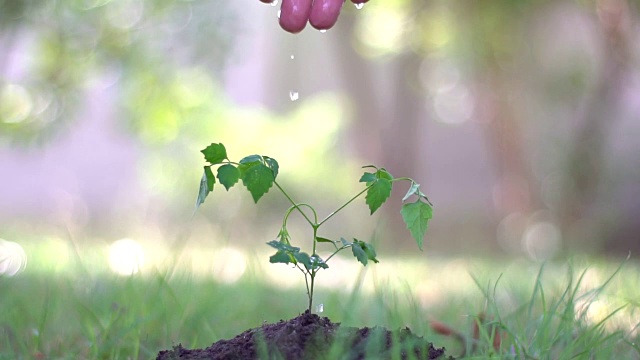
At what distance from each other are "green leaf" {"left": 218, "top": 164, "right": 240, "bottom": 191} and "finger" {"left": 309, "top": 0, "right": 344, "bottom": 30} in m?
0.37

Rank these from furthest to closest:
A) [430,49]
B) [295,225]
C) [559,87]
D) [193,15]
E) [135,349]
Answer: [295,225], [559,87], [430,49], [193,15], [135,349]

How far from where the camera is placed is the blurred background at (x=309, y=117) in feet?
13.7

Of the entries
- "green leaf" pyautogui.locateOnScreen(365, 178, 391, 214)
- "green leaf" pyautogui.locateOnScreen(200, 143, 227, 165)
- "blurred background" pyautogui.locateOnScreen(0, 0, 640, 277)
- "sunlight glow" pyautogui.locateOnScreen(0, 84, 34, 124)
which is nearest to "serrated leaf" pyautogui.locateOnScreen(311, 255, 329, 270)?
"green leaf" pyautogui.locateOnScreen(365, 178, 391, 214)

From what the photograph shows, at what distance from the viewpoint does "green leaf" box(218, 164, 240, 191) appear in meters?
1.34

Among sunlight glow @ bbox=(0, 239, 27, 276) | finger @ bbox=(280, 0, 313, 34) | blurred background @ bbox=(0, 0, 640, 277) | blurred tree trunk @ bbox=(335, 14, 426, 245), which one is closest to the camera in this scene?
finger @ bbox=(280, 0, 313, 34)

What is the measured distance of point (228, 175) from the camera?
1.36 meters

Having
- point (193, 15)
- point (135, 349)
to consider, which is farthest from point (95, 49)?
point (135, 349)

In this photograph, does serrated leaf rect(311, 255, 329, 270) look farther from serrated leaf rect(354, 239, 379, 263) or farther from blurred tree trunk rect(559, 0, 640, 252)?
blurred tree trunk rect(559, 0, 640, 252)

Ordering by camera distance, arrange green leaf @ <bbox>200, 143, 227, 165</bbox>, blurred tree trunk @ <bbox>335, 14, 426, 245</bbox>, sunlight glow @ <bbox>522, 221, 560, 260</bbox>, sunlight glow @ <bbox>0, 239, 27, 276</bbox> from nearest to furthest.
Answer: green leaf @ <bbox>200, 143, 227, 165</bbox>
sunlight glow @ <bbox>0, 239, 27, 276</bbox>
sunlight glow @ <bbox>522, 221, 560, 260</bbox>
blurred tree trunk @ <bbox>335, 14, 426, 245</bbox>

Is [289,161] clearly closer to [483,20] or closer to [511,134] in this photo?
[483,20]

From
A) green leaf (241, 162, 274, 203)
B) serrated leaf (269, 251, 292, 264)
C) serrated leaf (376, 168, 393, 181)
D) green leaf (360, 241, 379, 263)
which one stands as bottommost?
serrated leaf (269, 251, 292, 264)

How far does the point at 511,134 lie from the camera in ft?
26.1

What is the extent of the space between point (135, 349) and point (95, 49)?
111 inches

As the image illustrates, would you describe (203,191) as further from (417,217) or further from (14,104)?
(14,104)
